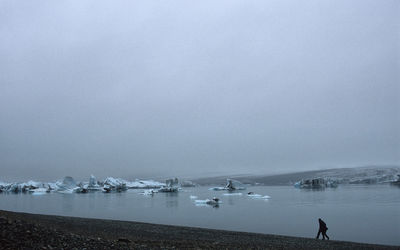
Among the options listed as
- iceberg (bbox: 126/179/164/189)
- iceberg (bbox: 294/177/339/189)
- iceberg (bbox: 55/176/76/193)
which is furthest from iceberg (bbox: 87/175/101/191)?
iceberg (bbox: 294/177/339/189)

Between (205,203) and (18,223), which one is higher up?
(18,223)

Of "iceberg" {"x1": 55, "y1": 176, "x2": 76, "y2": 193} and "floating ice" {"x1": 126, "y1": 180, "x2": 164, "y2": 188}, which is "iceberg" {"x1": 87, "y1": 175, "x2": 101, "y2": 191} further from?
"floating ice" {"x1": 126, "y1": 180, "x2": 164, "y2": 188}

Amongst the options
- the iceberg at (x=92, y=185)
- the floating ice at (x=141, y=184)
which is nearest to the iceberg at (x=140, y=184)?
the floating ice at (x=141, y=184)

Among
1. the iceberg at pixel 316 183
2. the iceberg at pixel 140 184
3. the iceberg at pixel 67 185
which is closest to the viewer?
the iceberg at pixel 67 185

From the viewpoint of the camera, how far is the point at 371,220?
2641 cm

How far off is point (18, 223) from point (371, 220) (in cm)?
2720

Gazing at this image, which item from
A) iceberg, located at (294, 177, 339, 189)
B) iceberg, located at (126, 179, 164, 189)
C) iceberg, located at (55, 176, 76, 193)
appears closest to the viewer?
iceberg, located at (55, 176, 76, 193)

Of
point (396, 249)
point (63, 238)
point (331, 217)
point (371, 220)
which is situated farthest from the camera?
point (331, 217)

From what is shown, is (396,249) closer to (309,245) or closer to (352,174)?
(309,245)

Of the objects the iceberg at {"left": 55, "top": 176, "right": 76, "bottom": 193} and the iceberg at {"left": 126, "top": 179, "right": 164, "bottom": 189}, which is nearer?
the iceberg at {"left": 55, "top": 176, "right": 76, "bottom": 193}

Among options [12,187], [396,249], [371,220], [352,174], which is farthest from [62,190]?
[352,174]

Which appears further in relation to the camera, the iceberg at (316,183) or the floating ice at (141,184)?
the floating ice at (141,184)

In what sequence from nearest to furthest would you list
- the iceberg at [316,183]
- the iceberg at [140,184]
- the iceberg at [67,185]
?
the iceberg at [67,185] < the iceberg at [316,183] < the iceberg at [140,184]

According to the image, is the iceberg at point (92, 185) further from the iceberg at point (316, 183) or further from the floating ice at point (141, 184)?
the iceberg at point (316, 183)
